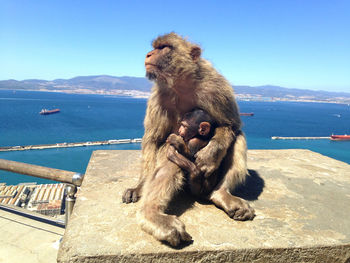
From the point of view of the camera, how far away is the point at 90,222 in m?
2.17

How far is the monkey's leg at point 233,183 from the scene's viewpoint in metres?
2.30

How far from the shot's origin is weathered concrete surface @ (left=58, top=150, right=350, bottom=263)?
5.95 ft

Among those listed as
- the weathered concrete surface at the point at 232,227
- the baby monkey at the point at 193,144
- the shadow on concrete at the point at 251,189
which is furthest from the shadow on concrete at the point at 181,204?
the shadow on concrete at the point at 251,189

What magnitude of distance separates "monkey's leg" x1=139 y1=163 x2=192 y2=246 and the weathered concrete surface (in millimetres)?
77

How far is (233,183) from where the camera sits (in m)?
2.57

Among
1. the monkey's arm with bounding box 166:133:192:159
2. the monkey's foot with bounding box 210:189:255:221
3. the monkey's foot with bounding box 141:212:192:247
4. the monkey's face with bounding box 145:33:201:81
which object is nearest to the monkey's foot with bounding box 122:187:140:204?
the monkey's foot with bounding box 141:212:192:247

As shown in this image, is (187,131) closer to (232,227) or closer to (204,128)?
(204,128)

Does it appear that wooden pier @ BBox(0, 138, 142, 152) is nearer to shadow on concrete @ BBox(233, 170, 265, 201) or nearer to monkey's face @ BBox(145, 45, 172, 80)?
shadow on concrete @ BBox(233, 170, 265, 201)

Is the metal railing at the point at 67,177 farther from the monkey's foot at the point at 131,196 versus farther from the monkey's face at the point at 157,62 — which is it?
the monkey's face at the point at 157,62

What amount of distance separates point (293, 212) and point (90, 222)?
76.6 inches

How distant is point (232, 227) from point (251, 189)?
3.30 ft

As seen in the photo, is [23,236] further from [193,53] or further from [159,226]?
[193,53]

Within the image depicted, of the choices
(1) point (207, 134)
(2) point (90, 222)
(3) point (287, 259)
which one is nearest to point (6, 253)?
(2) point (90, 222)

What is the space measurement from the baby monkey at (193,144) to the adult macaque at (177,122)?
2.6 inches
